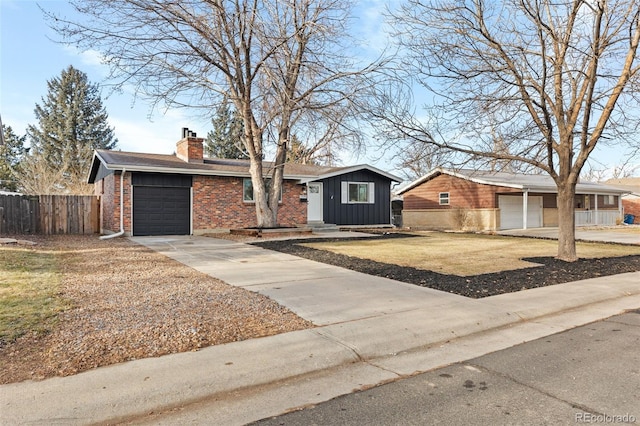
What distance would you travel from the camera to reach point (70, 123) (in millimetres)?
38875

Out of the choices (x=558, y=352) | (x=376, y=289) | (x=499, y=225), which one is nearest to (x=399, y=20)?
(x=376, y=289)

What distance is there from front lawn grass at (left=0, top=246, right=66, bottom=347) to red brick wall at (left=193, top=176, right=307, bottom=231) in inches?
341

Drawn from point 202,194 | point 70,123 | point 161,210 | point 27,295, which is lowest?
point 27,295

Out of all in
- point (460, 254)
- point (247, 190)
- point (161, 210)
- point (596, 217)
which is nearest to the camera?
point (460, 254)

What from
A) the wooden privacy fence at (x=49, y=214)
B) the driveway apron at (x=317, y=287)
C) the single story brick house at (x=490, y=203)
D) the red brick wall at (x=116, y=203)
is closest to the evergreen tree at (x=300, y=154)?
the single story brick house at (x=490, y=203)

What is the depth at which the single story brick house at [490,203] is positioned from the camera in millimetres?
24109

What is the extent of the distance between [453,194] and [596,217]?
36.9ft

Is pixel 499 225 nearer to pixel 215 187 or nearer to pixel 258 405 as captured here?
pixel 215 187

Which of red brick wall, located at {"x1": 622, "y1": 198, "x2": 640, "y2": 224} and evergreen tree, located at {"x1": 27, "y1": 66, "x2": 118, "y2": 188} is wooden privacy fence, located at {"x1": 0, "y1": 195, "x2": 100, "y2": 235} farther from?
red brick wall, located at {"x1": 622, "y1": 198, "x2": 640, "y2": 224}

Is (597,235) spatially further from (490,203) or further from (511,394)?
(511,394)

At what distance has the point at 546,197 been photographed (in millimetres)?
27609

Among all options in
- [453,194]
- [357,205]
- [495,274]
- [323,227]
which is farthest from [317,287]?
[453,194]

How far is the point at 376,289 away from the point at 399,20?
6.44 m

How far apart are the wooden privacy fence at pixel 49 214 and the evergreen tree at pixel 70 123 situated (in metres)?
21.8
